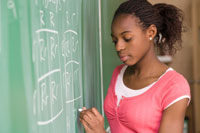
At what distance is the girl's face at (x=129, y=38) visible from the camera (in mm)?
893

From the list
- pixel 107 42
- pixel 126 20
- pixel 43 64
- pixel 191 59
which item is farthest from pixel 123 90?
pixel 191 59

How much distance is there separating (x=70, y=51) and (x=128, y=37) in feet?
0.74

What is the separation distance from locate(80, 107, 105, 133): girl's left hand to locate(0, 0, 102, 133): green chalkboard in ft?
0.12

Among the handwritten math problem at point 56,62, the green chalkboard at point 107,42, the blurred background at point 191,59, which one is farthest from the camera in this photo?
the blurred background at point 191,59

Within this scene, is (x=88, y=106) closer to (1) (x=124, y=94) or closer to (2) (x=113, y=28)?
(1) (x=124, y=94)

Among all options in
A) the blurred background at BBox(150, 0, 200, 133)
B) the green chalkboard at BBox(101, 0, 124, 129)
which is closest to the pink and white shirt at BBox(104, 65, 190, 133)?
the green chalkboard at BBox(101, 0, 124, 129)

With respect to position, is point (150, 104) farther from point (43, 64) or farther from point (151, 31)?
point (43, 64)

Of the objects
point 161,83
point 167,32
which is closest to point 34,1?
point 161,83

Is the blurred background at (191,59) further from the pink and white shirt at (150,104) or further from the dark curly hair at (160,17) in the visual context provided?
the pink and white shirt at (150,104)

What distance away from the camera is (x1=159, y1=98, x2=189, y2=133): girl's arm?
0.82 metres

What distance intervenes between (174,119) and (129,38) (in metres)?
0.34

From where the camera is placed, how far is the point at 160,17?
101 cm

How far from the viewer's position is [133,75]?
41.8 inches

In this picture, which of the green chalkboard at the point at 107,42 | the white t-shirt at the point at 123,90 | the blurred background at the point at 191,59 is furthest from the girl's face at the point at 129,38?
the blurred background at the point at 191,59
